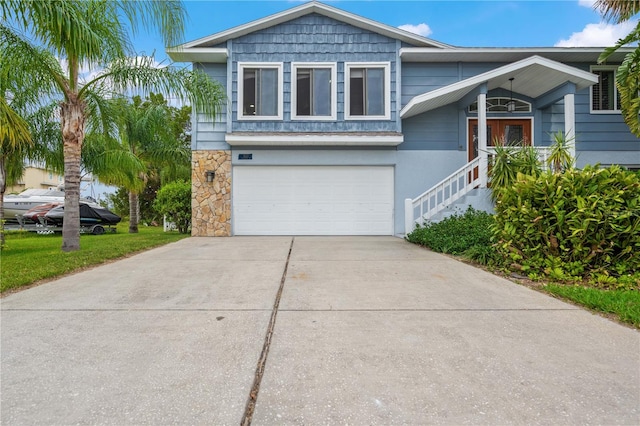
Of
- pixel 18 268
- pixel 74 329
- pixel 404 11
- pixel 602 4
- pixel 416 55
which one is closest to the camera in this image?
Result: pixel 74 329

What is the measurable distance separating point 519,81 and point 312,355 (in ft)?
34.7

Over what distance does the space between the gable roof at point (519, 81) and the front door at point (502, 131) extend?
0.91 metres

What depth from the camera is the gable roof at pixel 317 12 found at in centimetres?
1016

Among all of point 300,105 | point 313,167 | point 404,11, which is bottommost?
point 313,167

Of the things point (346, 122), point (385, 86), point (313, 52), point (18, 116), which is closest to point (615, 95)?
point (385, 86)

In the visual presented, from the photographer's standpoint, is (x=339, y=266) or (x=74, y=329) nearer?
(x=74, y=329)

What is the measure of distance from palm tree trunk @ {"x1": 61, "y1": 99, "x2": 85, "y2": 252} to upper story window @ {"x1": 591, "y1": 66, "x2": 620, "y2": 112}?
45.7ft

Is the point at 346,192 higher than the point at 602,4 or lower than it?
lower

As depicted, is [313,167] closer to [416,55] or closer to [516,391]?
[416,55]

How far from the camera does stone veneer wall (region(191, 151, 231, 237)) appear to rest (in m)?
10.6

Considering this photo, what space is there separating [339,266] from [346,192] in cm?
532

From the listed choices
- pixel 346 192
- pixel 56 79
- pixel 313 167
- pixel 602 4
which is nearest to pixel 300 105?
pixel 313 167

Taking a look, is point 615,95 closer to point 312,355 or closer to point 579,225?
point 579,225

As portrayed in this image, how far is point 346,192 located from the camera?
35.4ft
